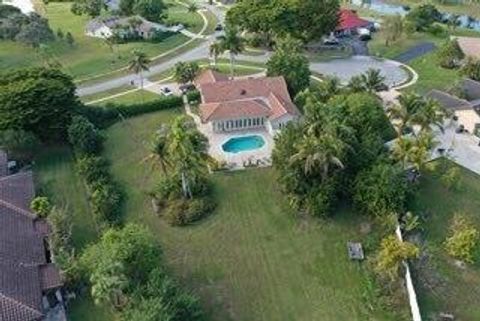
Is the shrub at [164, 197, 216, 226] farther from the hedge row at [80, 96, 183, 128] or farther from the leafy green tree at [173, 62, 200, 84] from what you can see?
the leafy green tree at [173, 62, 200, 84]

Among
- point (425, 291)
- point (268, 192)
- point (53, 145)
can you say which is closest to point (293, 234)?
point (268, 192)

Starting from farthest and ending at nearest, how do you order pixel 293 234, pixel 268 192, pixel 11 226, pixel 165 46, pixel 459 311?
pixel 165 46, pixel 268 192, pixel 293 234, pixel 11 226, pixel 459 311

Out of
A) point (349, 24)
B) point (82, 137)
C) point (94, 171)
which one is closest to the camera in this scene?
point (94, 171)

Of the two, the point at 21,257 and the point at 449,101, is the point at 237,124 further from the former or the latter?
the point at 21,257

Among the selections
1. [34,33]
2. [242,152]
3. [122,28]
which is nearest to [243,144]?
[242,152]

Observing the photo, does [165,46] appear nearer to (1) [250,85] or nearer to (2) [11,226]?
(1) [250,85]

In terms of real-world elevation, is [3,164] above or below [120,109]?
above

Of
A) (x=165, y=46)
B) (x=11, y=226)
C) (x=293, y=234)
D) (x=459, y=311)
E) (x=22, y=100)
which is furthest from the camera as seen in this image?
(x=165, y=46)
